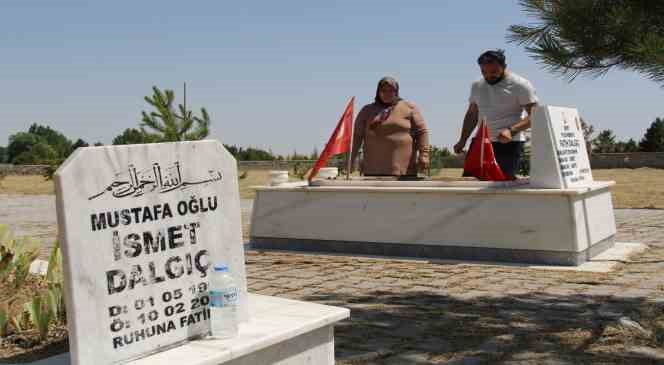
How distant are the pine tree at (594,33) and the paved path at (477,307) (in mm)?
1648

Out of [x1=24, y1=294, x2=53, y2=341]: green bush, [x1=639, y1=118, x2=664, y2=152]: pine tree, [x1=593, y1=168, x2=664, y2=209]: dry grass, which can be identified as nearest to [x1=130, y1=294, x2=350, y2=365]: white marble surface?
[x1=24, y1=294, x2=53, y2=341]: green bush

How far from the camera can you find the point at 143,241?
3.18 m

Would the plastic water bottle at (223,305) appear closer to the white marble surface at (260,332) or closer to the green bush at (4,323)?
the white marble surface at (260,332)

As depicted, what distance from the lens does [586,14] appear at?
4805 millimetres

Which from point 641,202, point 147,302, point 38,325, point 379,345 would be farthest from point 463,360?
point 641,202

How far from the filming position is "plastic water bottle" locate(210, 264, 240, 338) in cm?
336

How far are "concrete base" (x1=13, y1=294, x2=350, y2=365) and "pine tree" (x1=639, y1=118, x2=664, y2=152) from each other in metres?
34.2

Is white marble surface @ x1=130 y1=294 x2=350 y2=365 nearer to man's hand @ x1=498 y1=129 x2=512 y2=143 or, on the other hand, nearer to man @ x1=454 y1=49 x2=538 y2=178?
man's hand @ x1=498 y1=129 x2=512 y2=143

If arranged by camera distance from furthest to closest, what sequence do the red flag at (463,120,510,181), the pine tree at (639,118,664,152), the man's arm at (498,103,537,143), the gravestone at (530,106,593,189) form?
the pine tree at (639,118,664,152), the red flag at (463,120,510,181), the man's arm at (498,103,537,143), the gravestone at (530,106,593,189)

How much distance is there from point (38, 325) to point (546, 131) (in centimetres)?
570

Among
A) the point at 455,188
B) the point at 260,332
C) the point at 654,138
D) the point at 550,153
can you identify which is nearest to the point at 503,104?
the point at 550,153

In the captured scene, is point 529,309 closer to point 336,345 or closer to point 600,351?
point 600,351

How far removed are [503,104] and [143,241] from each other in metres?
6.06

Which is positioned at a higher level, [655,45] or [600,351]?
[655,45]
